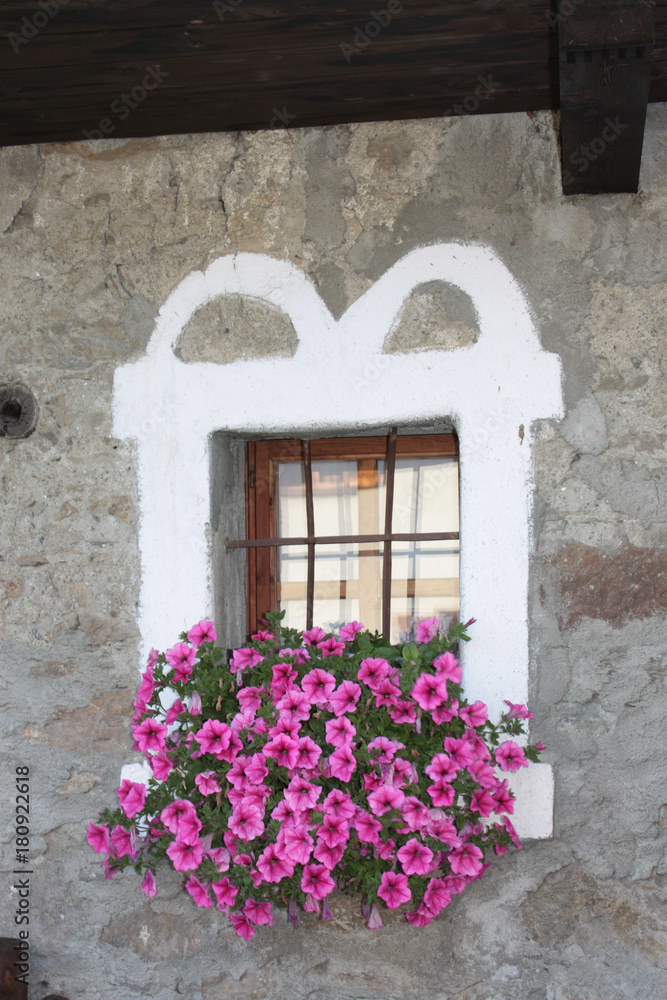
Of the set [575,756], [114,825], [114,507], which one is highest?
[114,507]

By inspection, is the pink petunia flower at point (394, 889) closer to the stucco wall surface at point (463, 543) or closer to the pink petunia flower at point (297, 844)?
the pink petunia flower at point (297, 844)

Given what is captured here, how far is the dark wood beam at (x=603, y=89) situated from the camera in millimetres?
1587

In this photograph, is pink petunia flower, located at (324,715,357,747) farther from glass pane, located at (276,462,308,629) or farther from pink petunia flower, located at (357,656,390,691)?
glass pane, located at (276,462,308,629)

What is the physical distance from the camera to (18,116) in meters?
2.15

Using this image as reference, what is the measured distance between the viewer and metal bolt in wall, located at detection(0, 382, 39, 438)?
2283mm

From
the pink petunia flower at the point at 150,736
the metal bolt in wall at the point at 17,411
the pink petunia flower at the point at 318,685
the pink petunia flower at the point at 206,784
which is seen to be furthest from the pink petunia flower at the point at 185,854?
the metal bolt in wall at the point at 17,411

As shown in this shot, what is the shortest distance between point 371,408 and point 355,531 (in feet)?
1.48

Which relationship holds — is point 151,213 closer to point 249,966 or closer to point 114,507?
point 114,507

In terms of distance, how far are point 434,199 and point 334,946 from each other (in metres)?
2.08

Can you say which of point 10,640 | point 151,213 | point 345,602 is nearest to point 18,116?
point 151,213

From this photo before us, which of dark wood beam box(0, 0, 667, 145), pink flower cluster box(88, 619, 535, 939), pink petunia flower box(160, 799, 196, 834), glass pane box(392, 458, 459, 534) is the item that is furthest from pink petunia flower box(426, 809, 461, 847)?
dark wood beam box(0, 0, 667, 145)

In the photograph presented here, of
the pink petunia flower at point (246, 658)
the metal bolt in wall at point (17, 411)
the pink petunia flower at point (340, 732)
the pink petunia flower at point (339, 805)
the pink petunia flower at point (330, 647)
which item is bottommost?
the pink petunia flower at point (339, 805)

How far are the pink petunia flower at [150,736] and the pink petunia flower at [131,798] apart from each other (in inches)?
4.5

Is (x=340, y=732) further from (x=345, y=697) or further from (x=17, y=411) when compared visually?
(x=17, y=411)
